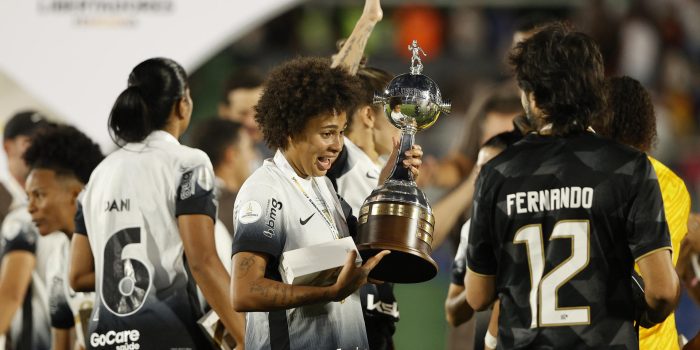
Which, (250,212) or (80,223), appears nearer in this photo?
(250,212)

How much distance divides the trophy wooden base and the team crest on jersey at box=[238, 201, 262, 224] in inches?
13.6

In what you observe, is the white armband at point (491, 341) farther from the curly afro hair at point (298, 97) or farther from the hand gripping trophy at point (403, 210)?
the curly afro hair at point (298, 97)

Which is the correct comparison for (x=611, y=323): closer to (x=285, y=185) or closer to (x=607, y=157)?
(x=607, y=157)

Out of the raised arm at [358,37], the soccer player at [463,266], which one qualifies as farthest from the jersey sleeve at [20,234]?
the soccer player at [463,266]

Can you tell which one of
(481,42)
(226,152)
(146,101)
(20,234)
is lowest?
(20,234)

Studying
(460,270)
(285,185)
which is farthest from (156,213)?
(460,270)

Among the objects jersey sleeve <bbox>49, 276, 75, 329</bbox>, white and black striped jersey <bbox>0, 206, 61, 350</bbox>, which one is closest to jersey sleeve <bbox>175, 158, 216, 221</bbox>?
jersey sleeve <bbox>49, 276, 75, 329</bbox>

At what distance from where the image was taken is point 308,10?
10.9m

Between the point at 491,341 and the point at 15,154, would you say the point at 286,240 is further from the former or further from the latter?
the point at 15,154

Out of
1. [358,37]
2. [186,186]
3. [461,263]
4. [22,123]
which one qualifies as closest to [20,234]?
[22,123]

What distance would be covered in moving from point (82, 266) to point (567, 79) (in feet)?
7.16

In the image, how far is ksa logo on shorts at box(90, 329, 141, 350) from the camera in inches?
164

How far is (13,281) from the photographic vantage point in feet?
18.9

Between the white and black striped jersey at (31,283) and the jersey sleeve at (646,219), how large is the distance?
11.7 ft
